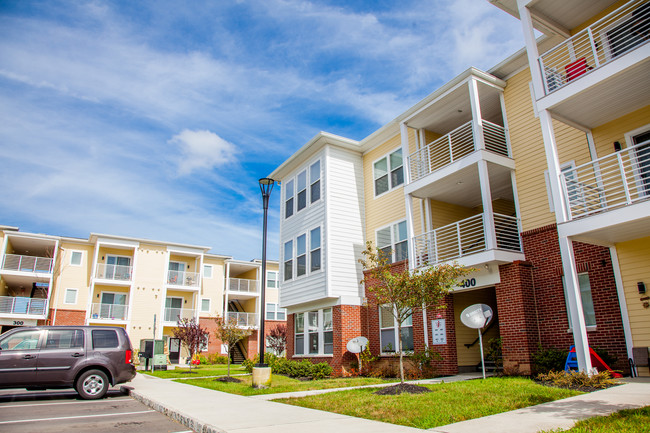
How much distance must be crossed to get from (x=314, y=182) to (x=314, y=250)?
3264 mm

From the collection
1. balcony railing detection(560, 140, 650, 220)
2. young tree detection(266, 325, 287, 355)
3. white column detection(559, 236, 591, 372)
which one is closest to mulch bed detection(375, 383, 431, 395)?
white column detection(559, 236, 591, 372)

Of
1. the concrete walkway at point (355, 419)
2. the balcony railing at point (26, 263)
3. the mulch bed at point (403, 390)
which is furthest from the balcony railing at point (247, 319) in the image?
the mulch bed at point (403, 390)

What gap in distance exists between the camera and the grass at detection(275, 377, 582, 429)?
6.94 meters

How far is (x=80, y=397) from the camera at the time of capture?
37.2ft

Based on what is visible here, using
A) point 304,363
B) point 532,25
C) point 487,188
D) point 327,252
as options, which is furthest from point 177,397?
point 532,25

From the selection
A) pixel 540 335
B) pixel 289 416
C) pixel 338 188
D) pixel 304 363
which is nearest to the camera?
pixel 289 416

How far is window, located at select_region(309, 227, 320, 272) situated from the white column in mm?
11019

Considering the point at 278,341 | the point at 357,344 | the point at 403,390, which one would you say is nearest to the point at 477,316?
the point at 403,390

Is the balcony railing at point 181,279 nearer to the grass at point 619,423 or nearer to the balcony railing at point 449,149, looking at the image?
the balcony railing at point 449,149

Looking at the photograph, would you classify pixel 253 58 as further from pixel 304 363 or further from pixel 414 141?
pixel 304 363

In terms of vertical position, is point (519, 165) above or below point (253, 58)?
below

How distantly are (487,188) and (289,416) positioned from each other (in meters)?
9.39

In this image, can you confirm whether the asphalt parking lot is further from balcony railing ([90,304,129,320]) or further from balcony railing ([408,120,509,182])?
balcony railing ([90,304,129,320])

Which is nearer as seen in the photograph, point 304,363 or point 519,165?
point 519,165
